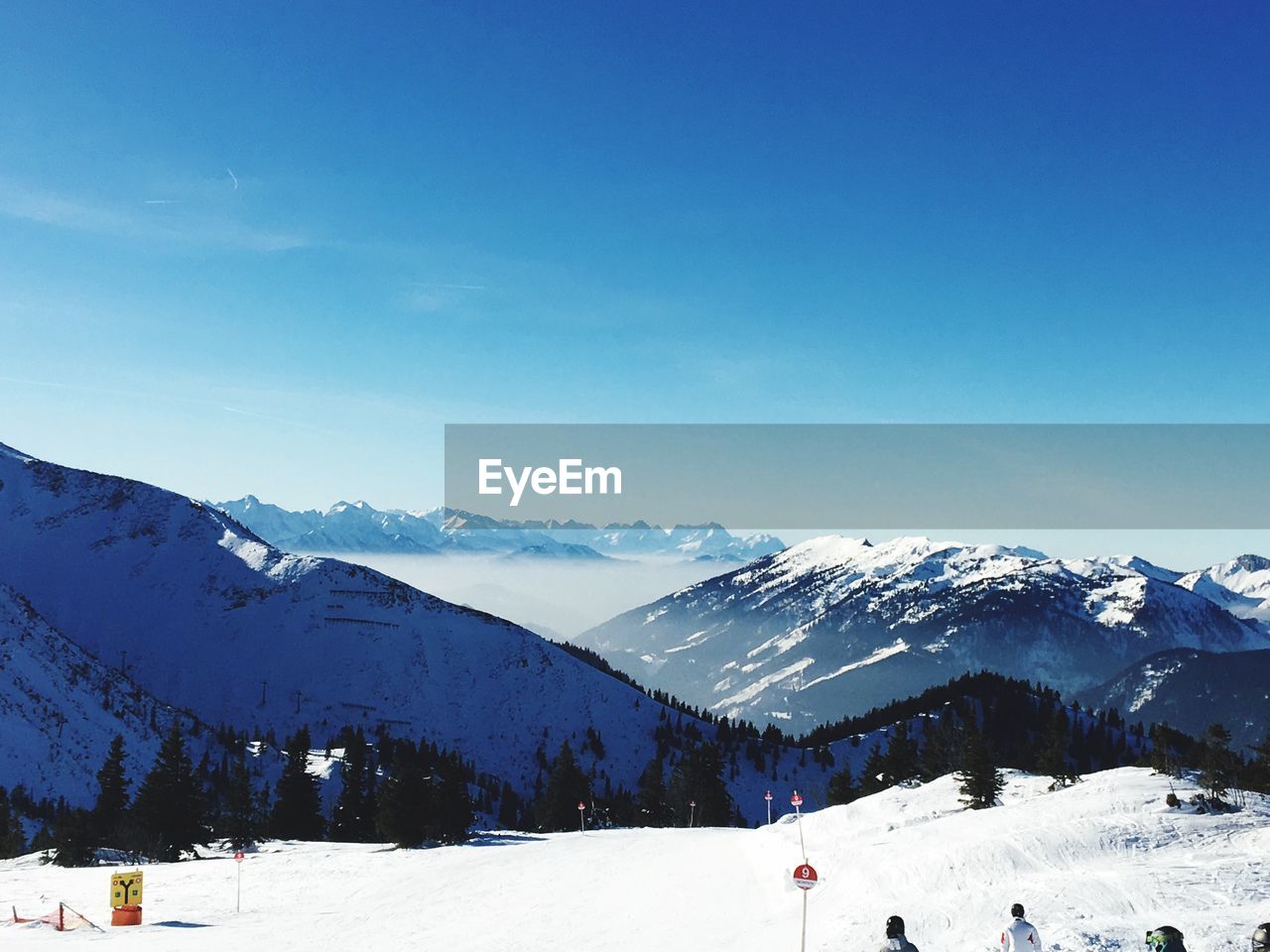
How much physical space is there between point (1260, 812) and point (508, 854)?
33.4m

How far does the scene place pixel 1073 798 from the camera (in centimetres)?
3747

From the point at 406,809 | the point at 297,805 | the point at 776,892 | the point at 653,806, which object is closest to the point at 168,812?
the point at 297,805

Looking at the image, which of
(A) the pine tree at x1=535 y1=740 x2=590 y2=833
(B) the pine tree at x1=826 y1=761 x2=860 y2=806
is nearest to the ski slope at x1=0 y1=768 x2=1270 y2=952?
(A) the pine tree at x1=535 y1=740 x2=590 y2=833

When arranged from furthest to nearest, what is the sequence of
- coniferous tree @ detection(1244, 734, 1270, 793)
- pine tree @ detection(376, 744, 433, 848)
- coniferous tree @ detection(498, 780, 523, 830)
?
coniferous tree @ detection(498, 780, 523, 830)
pine tree @ detection(376, 744, 433, 848)
coniferous tree @ detection(1244, 734, 1270, 793)

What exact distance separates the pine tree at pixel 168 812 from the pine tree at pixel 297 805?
38.7 ft

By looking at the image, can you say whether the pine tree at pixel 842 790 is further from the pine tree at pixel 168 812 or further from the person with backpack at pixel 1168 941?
the person with backpack at pixel 1168 941

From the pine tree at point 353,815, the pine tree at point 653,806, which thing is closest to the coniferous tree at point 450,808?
the pine tree at point 353,815

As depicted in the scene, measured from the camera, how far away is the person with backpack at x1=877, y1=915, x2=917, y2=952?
49.8ft

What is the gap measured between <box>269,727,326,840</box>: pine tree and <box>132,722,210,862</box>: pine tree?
1181 cm

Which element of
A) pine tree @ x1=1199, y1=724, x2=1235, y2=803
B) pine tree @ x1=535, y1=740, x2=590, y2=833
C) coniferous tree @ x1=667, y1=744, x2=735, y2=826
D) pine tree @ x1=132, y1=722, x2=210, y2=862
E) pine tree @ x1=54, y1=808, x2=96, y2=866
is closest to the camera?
pine tree @ x1=1199, y1=724, x2=1235, y2=803

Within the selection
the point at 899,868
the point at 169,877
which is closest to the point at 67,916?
the point at 169,877

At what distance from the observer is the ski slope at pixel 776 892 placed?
79.6 feet

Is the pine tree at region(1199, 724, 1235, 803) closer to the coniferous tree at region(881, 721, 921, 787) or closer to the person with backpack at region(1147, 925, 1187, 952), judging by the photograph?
the person with backpack at region(1147, 925, 1187, 952)

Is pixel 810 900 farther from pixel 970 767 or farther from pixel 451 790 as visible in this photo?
pixel 451 790
